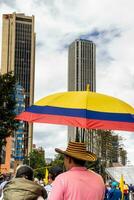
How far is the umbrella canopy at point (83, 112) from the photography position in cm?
668

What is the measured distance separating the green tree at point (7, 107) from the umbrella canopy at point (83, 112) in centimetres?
3003

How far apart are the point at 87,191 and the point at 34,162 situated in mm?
118998

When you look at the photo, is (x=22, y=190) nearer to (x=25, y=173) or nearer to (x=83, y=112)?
(x=25, y=173)

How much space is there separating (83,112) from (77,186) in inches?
92.7

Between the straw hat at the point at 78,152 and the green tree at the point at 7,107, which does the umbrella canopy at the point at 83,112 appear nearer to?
the straw hat at the point at 78,152

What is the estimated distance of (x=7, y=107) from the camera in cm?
3831

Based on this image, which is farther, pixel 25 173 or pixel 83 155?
pixel 25 173

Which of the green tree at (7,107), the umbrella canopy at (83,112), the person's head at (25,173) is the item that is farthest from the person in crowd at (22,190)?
the green tree at (7,107)

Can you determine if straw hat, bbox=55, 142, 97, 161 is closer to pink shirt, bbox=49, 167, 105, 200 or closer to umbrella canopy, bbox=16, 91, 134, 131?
pink shirt, bbox=49, 167, 105, 200

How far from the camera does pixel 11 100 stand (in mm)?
38688

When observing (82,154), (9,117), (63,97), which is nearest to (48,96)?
(63,97)

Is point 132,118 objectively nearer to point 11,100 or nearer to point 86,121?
point 86,121

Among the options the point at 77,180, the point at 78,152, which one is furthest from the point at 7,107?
the point at 77,180

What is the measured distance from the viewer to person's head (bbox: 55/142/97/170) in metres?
4.62
